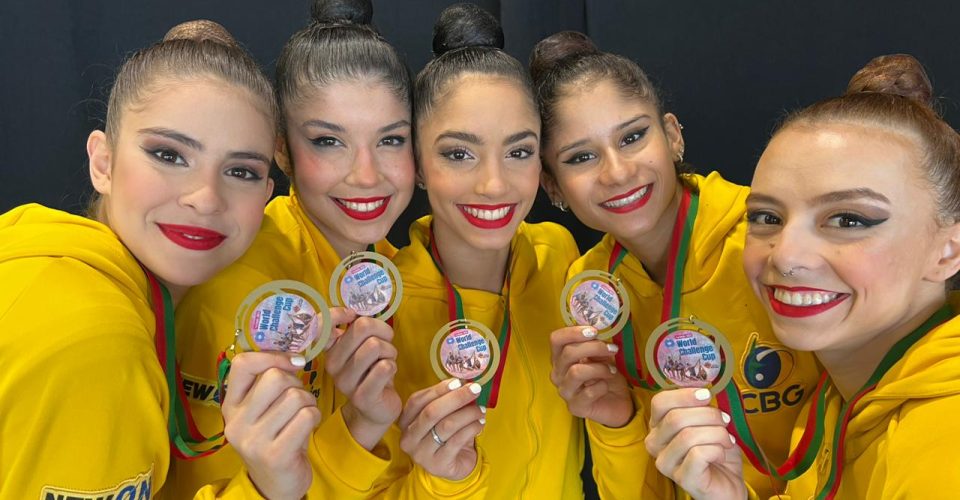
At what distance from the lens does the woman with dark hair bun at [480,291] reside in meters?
2.04

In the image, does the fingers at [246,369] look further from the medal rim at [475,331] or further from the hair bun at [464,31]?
the hair bun at [464,31]

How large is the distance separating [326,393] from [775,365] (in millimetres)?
1328

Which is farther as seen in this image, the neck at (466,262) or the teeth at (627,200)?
the neck at (466,262)

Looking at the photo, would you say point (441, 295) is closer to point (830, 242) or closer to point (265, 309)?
point (265, 309)

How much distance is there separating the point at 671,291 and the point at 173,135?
4.79ft

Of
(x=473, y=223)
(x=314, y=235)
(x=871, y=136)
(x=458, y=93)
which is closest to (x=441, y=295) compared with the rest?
(x=473, y=223)

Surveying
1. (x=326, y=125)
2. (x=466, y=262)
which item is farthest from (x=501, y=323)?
(x=326, y=125)

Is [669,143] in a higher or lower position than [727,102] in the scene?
lower

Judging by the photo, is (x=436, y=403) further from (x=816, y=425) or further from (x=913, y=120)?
(x=913, y=120)

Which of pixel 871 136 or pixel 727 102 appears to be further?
pixel 727 102

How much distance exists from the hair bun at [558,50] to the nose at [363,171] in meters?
0.68

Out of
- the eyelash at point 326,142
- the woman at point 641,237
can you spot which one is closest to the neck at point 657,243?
the woman at point 641,237

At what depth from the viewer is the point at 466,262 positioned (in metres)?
2.39

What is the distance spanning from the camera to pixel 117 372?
1521 millimetres
